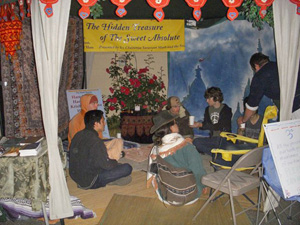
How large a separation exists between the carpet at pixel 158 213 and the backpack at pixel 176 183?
0.49 ft

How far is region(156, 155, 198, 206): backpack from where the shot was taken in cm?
299

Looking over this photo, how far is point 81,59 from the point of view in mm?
6062

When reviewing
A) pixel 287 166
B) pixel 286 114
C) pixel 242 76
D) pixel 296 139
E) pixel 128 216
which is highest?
pixel 242 76

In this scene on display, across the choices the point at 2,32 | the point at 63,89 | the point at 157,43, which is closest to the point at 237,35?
the point at 157,43

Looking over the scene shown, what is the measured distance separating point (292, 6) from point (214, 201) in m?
2.31

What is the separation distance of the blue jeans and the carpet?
356 mm

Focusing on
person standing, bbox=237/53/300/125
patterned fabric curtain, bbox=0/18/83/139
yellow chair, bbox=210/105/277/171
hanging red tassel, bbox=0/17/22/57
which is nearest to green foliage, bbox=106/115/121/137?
patterned fabric curtain, bbox=0/18/83/139

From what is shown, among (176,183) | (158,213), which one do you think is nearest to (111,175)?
(158,213)

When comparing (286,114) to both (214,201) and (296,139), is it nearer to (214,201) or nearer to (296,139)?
(296,139)

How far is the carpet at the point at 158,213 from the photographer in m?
2.96

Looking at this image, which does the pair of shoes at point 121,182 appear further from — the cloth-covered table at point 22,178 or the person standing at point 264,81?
the person standing at point 264,81

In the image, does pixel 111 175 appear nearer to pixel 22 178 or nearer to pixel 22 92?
pixel 22 178

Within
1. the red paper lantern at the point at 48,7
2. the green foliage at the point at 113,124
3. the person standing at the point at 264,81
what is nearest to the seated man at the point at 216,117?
the person standing at the point at 264,81

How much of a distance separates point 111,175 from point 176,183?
3.61 ft
